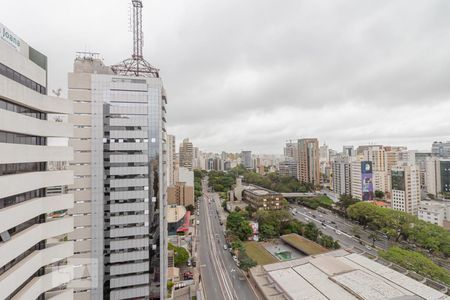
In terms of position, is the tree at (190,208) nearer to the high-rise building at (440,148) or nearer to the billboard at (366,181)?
the billboard at (366,181)

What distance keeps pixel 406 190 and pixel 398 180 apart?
2705mm

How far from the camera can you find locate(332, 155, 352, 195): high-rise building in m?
66.8

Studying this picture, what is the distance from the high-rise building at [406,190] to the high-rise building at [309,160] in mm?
30394

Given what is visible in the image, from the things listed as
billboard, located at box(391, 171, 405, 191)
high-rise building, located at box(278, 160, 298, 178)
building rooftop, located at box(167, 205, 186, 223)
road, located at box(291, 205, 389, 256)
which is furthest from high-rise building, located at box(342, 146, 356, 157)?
building rooftop, located at box(167, 205, 186, 223)

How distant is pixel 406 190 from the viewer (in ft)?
169

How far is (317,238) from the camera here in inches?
1508

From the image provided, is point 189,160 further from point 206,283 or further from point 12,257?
point 12,257

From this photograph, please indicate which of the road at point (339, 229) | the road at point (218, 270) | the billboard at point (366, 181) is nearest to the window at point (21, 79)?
the road at point (218, 270)

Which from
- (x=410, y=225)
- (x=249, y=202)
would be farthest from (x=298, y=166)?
(x=410, y=225)

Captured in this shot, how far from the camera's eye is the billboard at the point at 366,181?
59969 millimetres

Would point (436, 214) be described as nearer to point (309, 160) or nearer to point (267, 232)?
point (267, 232)

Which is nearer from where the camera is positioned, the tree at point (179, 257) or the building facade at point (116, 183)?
the building facade at point (116, 183)

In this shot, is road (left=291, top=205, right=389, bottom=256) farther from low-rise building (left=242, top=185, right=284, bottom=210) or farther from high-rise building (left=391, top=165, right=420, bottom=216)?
high-rise building (left=391, top=165, right=420, bottom=216)

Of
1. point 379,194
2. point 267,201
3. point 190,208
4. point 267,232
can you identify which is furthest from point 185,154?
point 379,194
